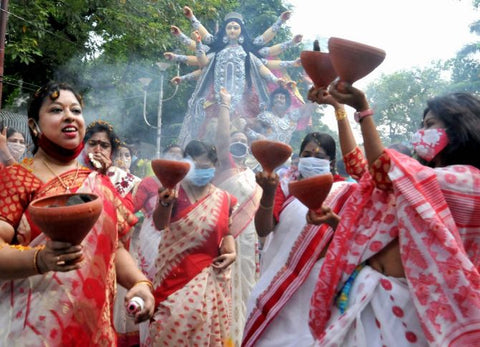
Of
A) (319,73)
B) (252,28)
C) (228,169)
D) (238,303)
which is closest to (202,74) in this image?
(228,169)

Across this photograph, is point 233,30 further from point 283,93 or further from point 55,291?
point 55,291

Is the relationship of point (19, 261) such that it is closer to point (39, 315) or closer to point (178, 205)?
point (39, 315)

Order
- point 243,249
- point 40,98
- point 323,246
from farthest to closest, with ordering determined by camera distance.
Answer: point 243,249 < point 323,246 < point 40,98

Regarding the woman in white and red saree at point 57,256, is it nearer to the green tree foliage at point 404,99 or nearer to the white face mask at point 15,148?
the white face mask at point 15,148

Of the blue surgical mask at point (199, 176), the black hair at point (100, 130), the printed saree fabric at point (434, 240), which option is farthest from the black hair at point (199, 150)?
the printed saree fabric at point (434, 240)

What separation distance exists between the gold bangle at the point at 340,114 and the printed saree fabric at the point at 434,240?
465 mm

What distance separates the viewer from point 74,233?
1909 mm

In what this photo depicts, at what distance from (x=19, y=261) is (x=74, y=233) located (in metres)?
0.32

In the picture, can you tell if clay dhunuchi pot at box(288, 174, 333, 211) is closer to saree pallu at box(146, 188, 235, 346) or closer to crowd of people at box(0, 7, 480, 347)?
crowd of people at box(0, 7, 480, 347)

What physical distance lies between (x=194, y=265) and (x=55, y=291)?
196 cm

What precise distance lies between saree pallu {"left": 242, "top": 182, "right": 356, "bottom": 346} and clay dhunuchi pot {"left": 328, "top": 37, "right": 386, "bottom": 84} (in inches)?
42.6

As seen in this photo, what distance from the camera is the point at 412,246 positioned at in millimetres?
2080

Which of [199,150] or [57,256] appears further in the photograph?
[199,150]

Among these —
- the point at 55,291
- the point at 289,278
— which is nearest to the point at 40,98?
the point at 55,291
